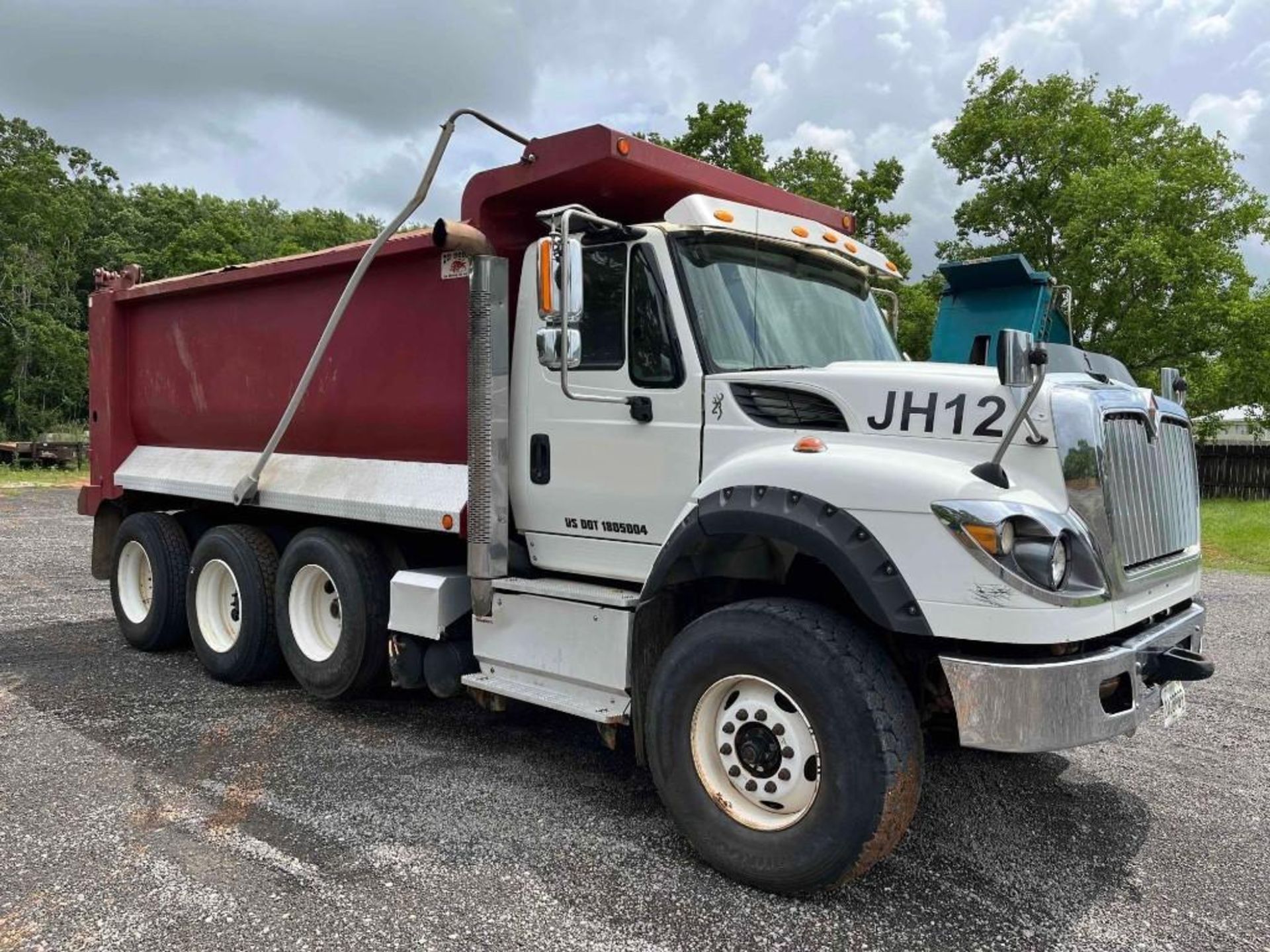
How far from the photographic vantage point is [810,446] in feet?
12.0

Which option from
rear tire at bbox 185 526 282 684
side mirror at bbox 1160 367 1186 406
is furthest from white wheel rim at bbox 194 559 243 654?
side mirror at bbox 1160 367 1186 406

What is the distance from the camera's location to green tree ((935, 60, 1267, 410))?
20266 mm

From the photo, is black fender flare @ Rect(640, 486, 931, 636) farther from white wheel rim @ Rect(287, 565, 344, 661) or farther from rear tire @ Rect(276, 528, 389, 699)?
white wheel rim @ Rect(287, 565, 344, 661)

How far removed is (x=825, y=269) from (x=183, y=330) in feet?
15.7

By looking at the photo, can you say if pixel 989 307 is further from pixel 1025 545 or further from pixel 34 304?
pixel 34 304

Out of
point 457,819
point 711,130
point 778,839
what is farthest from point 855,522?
point 711,130

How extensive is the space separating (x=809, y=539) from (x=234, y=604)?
4.71m

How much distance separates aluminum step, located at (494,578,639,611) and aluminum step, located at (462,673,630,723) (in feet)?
1.30

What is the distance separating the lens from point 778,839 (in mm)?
3492

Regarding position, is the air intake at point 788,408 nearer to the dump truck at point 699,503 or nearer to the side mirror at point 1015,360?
the dump truck at point 699,503

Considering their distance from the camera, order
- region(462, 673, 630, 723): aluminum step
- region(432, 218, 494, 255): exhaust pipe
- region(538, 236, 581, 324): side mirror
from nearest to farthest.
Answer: region(538, 236, 581, 324): side mirror, region(462, 673, 630, 723): aluminum step, region(432, 218, 494, 255): exhaust pipe

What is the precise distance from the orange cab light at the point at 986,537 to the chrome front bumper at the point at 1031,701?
386 millimetres

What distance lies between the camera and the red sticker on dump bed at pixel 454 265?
16.4 ft

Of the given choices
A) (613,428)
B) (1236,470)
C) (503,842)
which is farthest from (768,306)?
(1236,470)
